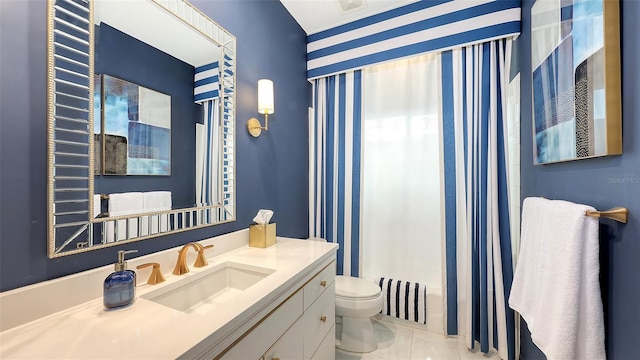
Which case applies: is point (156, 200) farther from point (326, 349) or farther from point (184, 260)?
point (326, 349)

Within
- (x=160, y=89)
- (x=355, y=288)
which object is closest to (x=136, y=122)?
(x=160, y=89)

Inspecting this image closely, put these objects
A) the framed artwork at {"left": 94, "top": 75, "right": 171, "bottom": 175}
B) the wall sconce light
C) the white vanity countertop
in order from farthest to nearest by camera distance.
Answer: the wall sconce light → the framed artwork at {"left": 94, "top": 75, "right": 171, "bottom": 175} → the white vanity countertop

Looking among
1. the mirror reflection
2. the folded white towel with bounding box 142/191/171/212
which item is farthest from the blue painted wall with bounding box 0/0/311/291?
the folded white towel with bounding box 142/191/171/212

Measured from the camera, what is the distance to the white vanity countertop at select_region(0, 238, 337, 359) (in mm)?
598

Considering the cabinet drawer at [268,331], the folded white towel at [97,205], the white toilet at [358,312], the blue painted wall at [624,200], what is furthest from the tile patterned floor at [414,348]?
the folded white towel at [97,205]

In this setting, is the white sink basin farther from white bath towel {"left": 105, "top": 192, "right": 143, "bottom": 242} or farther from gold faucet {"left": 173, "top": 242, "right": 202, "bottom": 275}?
white bath towel {"left": 105, "top": 192, "right": 143, "bottom": 242}

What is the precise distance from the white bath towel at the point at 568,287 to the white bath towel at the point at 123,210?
1620mm

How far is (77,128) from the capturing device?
0.85 m

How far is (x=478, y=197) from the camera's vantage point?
5.84ft

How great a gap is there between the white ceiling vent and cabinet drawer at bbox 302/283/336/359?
2.03 m

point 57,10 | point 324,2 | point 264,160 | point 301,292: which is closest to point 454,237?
point 301,292

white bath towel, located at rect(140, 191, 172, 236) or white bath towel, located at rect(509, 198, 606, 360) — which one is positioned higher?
white bath towel, located at rect(140, 191, 172, 236)

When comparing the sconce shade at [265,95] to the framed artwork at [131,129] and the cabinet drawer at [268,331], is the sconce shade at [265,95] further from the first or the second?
the cabinet drawer at [268,331]

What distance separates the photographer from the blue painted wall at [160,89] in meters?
0.94
